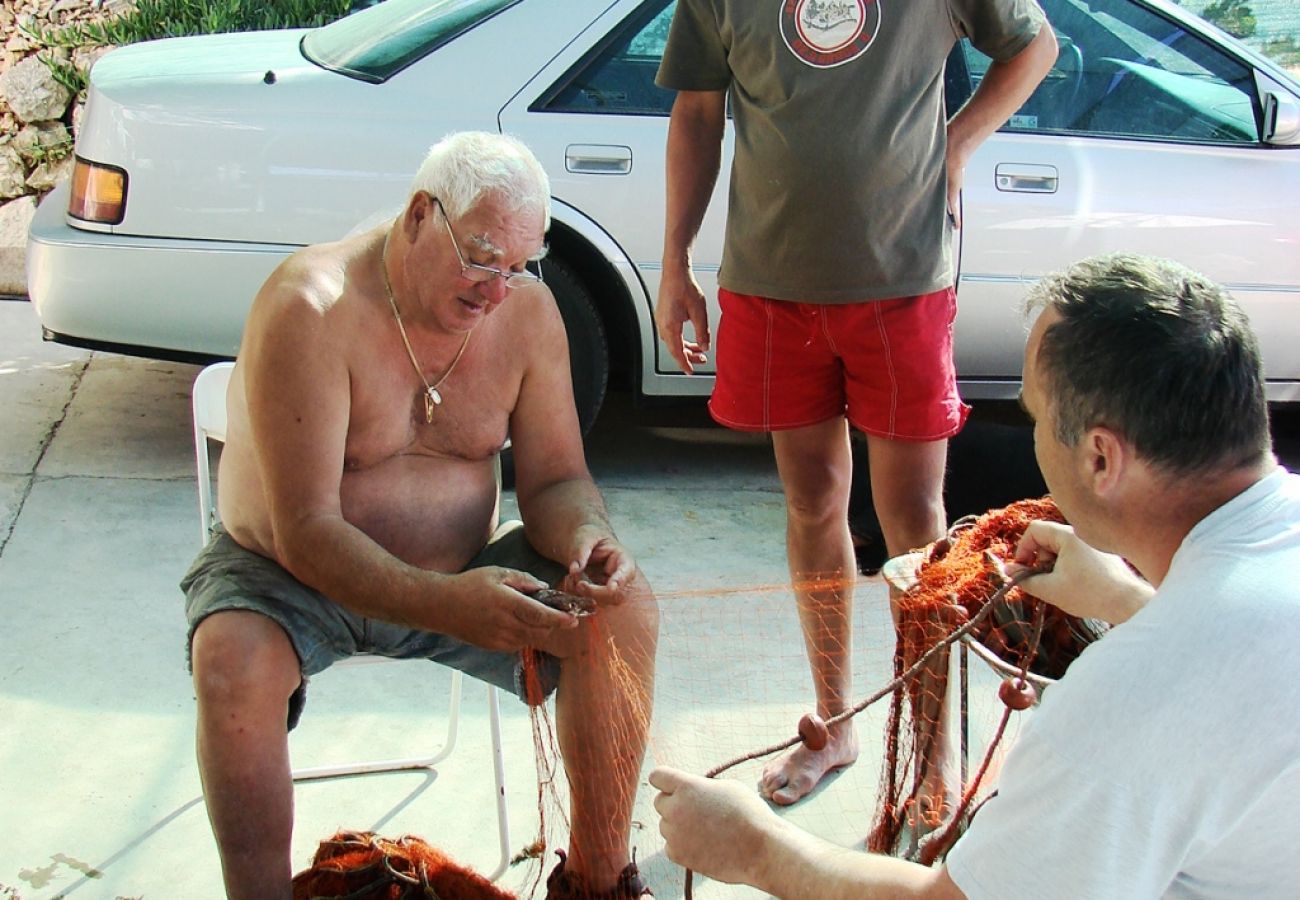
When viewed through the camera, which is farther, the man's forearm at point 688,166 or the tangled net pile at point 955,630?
the man's forearm at point 688,166

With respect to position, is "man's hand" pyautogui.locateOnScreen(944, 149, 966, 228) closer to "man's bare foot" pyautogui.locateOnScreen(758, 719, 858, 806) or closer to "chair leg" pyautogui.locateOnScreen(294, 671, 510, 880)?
"man's bare foot" pyautogui.locateOnScreen(758, 719, 858, 806)

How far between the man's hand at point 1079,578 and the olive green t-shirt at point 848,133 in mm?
763

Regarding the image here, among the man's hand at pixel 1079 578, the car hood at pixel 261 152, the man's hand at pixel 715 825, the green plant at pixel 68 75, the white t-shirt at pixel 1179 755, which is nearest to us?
the white t-shirt at pixel 1179 755

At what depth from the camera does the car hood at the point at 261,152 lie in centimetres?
408

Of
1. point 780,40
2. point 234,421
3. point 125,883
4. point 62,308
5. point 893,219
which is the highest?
point 780,40

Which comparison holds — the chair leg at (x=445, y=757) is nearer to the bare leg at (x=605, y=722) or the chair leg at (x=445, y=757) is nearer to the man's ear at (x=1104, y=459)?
the bare leg at (x=605, y=722)

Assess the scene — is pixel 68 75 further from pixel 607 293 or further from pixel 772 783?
pixel 772 783

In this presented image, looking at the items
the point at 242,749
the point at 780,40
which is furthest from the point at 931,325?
the point at 242,749

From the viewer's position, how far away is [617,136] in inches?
164

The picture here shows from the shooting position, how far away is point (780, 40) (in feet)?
8.98

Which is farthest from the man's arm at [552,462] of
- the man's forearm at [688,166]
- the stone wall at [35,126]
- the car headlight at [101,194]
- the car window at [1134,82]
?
the stone wall at [35,126]

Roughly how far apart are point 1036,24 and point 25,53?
660 cm

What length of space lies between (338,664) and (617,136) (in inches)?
87.5

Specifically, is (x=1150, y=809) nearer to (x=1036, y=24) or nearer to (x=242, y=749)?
(x=242, y=749)
